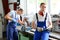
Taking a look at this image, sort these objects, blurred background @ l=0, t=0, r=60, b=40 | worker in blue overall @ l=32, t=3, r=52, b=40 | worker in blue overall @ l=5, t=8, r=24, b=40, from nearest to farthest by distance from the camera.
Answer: worker in blue overall @ l=32, t=3, r=52, b=40
worker in blue overall @ l=5, t=8, r=24, b=40
blurred background @ l=0, t=0, r=60, b=40

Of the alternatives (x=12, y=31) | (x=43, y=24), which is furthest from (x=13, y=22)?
(x=43, y=24)

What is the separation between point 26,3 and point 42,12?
359cm

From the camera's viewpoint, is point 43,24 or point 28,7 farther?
point 28,7

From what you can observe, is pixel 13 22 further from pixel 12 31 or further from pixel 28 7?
pixel 28 7

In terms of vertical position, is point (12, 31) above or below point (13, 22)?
below

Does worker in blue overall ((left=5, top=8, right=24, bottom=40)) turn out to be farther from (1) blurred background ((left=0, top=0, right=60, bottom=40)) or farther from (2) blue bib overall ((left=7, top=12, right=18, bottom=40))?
(1) blurred background ((left=0, top=0, right=60, bottom=40))

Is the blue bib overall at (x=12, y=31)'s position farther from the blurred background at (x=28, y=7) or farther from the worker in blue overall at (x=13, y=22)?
the blurred background at (x=28, y=7)

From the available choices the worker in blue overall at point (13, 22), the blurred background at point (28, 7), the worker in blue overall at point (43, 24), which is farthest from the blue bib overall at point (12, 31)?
the blurred background at point (28, 7)

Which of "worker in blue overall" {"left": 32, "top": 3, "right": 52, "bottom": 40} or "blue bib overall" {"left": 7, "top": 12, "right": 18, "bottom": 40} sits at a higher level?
"worker in blue overall" {"left": 32, "top": 3, "right": 52, "bottom": 40}

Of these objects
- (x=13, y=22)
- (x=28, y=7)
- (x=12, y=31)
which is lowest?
(x=12, y=31)

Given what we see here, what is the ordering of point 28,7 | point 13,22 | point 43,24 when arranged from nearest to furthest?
1. point 43,24
2. point 13,22
3. point 28,7

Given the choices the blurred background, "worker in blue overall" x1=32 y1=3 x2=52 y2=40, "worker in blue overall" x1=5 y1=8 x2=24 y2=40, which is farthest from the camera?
the blurred background

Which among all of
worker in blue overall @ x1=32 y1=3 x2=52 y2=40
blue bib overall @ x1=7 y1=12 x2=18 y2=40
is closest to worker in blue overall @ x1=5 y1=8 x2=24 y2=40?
blue bib overall @ x1=7 y1=12 x2=18 y2=40

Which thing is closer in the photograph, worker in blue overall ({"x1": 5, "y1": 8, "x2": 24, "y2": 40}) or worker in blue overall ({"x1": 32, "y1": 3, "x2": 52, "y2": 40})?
worker in blue overall ({"x1": 32, "y1": 3, "x2": 52, "y2": 40})
